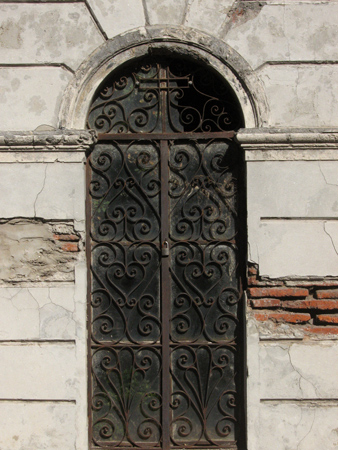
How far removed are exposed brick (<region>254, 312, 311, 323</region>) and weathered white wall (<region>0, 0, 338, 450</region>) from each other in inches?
3.6

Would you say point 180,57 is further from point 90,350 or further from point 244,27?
point 90,350

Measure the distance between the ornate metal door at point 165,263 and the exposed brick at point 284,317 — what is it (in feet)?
0.62

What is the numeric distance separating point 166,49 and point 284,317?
227 cm

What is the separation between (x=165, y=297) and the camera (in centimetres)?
398

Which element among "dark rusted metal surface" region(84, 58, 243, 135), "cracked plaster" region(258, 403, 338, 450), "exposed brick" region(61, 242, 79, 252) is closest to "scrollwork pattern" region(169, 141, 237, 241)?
"dark rusted metal surface" region(84, 58, 243, 135)

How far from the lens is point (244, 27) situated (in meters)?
3.90

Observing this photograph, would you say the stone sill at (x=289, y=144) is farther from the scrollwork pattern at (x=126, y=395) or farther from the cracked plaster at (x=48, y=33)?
the scrollwork pattern at (x=126, y=395)

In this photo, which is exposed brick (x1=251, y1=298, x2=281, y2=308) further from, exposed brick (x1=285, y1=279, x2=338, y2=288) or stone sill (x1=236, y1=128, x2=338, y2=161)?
stone sill (x1=236, y1=128, x2=338, y2=161)

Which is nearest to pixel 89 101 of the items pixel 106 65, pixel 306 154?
pixel 106 65

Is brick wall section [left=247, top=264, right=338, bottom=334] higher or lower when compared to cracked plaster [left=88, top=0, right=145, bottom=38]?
lower

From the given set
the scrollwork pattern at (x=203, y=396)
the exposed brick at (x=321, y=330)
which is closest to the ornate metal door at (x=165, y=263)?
the scrollwork pattern at (x=203, y=396)

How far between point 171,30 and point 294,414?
3077 mm

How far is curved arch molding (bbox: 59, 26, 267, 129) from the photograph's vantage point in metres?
3.88

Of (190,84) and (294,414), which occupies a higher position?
(190,84)
